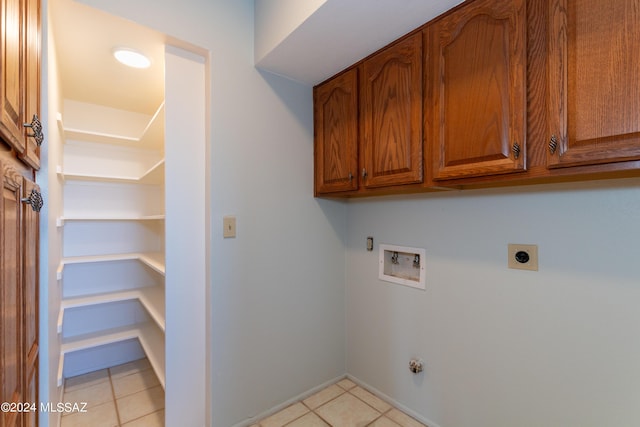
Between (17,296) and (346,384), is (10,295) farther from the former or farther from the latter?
(346,384)

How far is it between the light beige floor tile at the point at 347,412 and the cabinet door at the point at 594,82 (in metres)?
1.66

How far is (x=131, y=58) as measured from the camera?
5.37 feet

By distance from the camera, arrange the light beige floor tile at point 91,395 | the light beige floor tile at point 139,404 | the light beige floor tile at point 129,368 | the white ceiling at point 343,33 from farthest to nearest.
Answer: the light beige floor tile at point 129,368
the light beige floor tile at point 91,395
the light beige floor tile at point 139,404
the white ceiling at point 343,33

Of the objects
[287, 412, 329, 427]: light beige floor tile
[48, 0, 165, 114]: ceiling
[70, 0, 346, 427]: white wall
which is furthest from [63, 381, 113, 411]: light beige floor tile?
[48, 0, 165, 114]: ceiling

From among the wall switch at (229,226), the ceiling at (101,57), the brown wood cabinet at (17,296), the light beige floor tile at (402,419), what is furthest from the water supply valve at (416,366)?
the ceiling at (101,57)

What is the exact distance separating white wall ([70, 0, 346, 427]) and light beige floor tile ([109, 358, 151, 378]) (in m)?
1.23

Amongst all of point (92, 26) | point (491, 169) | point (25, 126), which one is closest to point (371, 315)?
point (491, 169)

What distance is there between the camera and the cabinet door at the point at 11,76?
642mm

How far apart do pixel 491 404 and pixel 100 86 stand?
10.3 ft

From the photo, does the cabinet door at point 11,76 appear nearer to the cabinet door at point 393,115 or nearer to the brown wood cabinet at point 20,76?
the brown wood cabinet at point 20,76

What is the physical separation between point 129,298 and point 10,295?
5.72 ft

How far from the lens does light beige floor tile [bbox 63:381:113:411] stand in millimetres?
1931

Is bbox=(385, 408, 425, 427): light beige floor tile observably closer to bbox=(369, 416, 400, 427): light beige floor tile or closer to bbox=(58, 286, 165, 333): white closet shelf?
bbox=(369, 416, 400, 427): light beige floor tile

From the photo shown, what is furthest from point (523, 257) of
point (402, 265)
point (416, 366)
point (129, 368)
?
point (129, 368)
